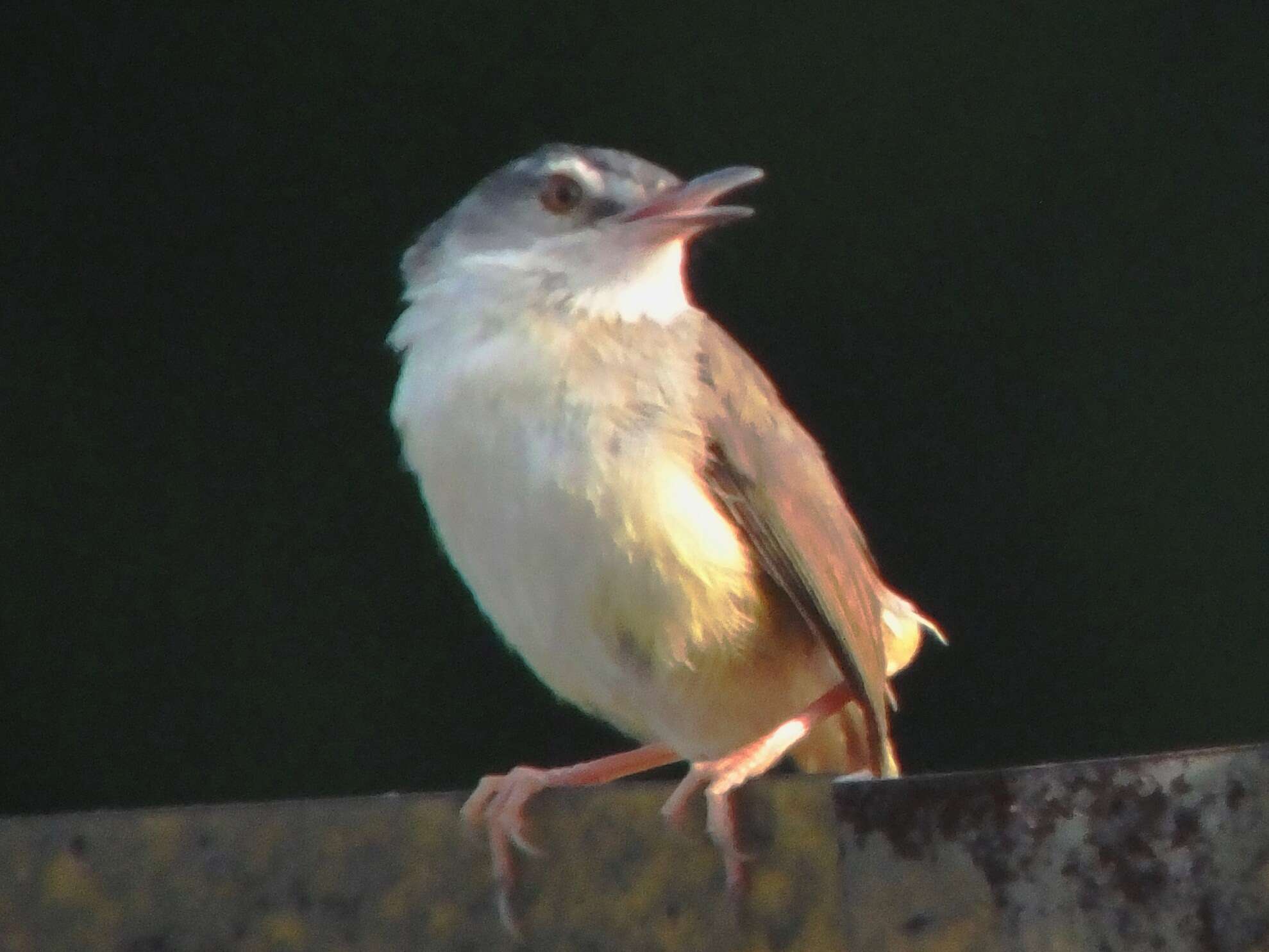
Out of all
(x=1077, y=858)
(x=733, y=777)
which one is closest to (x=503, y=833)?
(x=1077, y=858)

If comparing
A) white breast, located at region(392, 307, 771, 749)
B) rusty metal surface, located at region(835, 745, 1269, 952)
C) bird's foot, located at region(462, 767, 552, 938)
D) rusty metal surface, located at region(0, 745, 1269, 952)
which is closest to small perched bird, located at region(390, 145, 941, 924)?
white breast, located at region(392, 307, 771, 749)

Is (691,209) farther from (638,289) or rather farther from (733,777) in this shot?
(733,777)

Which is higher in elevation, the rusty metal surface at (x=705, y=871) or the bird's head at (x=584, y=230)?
the bird's head at (x=584, y=230)

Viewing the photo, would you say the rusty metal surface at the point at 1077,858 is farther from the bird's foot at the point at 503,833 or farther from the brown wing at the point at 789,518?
the brown wing at the point at 789,518

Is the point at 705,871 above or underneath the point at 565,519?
underneath

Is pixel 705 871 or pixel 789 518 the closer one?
pixel 705 871

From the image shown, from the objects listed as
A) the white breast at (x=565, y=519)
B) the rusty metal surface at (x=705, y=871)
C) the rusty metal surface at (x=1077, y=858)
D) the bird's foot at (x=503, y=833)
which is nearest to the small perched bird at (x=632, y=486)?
the white breast at (x=565, y=519)
